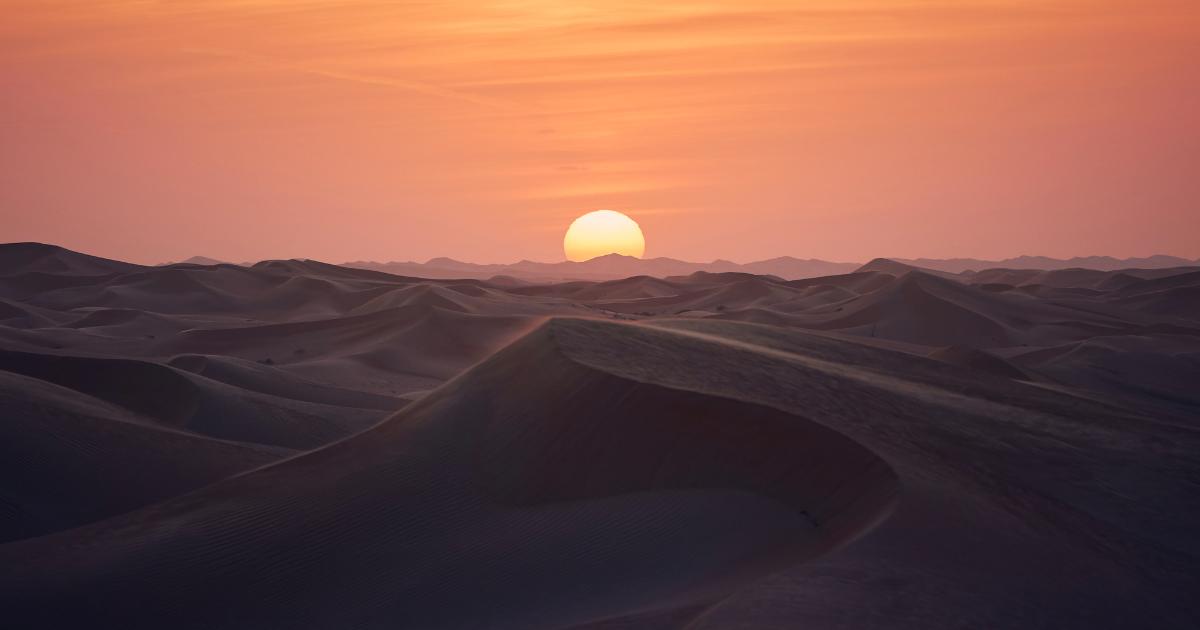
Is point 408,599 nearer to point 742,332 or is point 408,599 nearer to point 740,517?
point 740,517

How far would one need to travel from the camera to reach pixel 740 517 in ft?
15.3

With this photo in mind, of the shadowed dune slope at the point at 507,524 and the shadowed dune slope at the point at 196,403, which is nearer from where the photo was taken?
the shadowed dune slope at the point at 507,524

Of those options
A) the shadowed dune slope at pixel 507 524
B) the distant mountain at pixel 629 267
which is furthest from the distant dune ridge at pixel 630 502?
the distant mountain at pixel 629 267

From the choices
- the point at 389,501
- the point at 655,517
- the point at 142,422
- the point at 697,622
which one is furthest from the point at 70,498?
the point at 697,622

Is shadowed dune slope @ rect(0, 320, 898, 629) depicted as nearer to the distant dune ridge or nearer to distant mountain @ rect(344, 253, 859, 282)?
the distant dune ridge

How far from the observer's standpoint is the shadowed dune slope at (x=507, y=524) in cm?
441

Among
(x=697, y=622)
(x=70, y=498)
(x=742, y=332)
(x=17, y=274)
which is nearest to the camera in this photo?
(x=697, y=622)

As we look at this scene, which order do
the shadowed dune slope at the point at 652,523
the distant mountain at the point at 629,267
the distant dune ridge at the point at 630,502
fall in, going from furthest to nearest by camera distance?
the distant mountain at the point at 629,267
the distant dune ridge at the point at 630,502
the shadowed dune slope at the point at 652,523

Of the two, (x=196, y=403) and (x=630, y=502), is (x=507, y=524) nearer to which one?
(x=630, y=502)

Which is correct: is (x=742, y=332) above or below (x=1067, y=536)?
above

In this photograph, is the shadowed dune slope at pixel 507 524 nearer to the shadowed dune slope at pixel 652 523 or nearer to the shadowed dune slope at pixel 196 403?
the shadowed dune slope at pixel 652 523

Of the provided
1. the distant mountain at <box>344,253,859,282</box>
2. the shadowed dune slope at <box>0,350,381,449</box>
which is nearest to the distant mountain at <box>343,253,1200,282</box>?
the distant mountain at <box>344,253,859,282</box>

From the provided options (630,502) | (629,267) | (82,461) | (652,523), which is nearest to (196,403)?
(82,461)

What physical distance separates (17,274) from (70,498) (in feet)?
78.4
